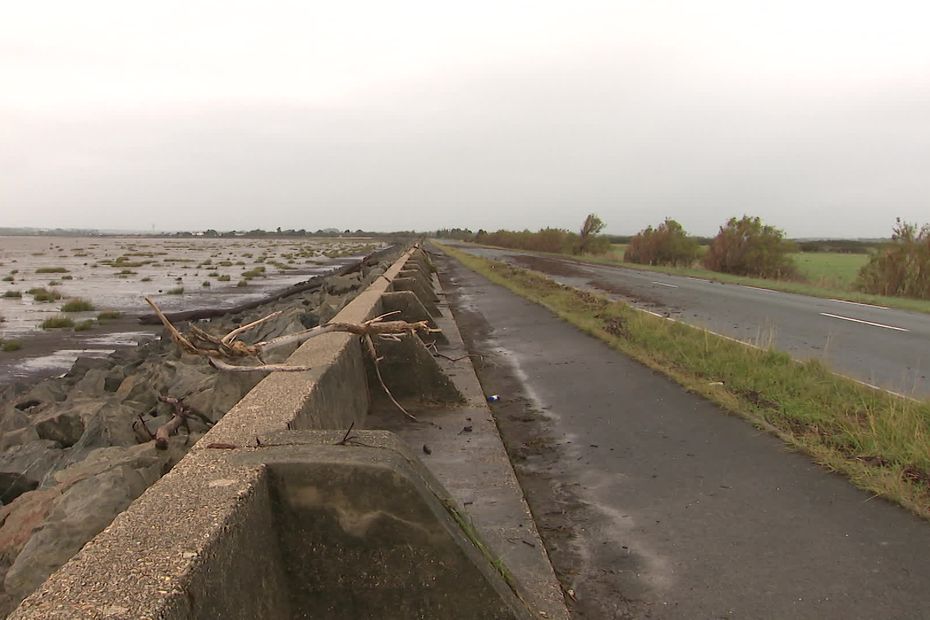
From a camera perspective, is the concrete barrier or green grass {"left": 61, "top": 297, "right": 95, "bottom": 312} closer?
the concrete barrier

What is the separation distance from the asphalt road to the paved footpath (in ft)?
9.18

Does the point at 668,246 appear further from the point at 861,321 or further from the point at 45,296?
the point at 45,296

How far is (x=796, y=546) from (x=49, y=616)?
3.72 m

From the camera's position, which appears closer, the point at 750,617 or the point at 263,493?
the point at 263,493

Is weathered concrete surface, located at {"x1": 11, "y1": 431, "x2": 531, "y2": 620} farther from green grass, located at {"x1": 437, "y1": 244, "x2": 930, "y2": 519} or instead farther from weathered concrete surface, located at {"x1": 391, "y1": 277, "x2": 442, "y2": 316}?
weathered concrete surface, located at {"x1": 391, "y1": 277, "x2": 442, "y2": 316}

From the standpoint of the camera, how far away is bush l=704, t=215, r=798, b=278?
31.8 metres

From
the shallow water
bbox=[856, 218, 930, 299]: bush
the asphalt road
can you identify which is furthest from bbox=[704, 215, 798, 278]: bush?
the shallow water

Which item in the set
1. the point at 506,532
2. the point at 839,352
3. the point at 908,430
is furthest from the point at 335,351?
the point at 839,352

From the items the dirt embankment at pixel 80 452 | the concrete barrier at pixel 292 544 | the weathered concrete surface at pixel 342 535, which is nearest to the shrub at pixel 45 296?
the dirt embankment at pixel 80 452

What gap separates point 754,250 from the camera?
32156mm

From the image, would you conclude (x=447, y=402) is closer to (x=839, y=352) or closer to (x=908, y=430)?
(x=908, y=430)

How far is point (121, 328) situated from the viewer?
60.1 ft

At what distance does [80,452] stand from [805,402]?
6686mm

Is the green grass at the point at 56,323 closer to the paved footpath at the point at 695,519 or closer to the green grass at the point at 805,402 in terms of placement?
the green grass at the point at 805,402
